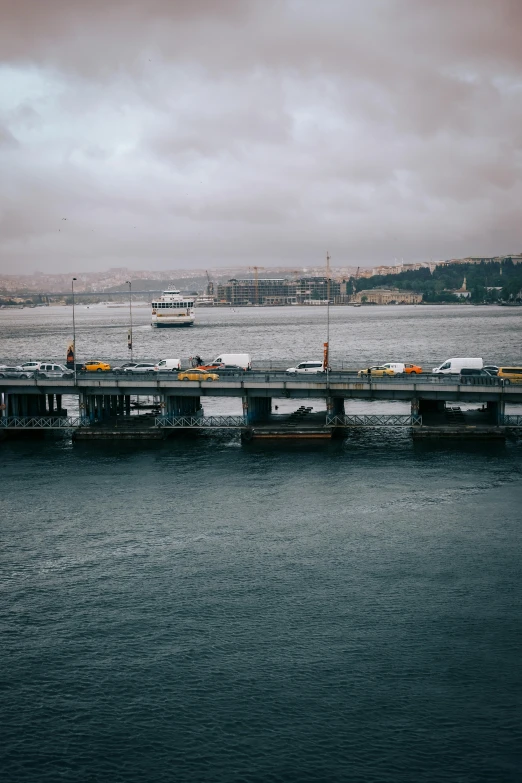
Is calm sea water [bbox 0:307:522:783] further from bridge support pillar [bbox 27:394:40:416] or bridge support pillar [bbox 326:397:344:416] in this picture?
bridge support pillar [bbox 27:394:40:416]

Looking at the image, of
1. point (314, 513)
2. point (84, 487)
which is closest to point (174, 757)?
point (314, 513)

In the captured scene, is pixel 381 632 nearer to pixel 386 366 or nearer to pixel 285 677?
pixel 285 677

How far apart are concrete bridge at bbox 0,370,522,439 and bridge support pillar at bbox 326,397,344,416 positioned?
0.21 feet

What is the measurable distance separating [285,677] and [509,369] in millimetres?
39837

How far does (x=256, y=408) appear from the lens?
59.3 m

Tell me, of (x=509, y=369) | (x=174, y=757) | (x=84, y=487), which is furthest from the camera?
(x=509, y=369)

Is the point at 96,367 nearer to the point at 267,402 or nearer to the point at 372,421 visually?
the point at 267,402

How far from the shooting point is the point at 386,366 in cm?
6431

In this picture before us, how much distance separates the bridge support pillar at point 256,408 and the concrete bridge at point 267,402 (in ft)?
0.21

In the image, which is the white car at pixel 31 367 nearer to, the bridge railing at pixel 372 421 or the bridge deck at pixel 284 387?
the bridge deck at pixel 284 387

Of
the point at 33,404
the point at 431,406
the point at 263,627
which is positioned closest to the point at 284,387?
the point at 431,406

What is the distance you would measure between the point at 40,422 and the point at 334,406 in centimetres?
1932

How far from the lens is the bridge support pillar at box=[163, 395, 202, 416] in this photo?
192 ft

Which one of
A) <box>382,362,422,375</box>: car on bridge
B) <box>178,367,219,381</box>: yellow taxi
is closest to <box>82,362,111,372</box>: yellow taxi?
<box>178,367,219,381</box>: yellow taxi
